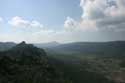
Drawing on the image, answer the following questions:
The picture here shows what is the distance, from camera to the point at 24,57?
193375 mm

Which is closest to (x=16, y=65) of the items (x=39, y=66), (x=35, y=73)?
(x=35, y=73)

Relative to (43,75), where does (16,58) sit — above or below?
above

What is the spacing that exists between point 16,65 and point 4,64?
11.5m

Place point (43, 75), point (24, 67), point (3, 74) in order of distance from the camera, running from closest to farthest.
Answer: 1. point (3, 74)
2. point (24, 67)
3. point (43, 75)

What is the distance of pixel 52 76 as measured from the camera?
7731 inches

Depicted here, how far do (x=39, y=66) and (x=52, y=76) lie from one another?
15850mm

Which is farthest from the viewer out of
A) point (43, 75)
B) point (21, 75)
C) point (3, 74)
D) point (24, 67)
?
point (43, 75)

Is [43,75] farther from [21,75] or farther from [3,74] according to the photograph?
[3,74]

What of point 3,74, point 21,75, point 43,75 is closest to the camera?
point 3,74

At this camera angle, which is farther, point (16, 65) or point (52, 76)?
point (52, 76)

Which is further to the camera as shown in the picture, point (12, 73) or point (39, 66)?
point (39, 66)

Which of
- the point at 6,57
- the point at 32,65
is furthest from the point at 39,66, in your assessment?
the point at 6,57

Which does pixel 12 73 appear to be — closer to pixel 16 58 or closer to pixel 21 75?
pixel 21 75

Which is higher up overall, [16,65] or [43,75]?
[16,65]
